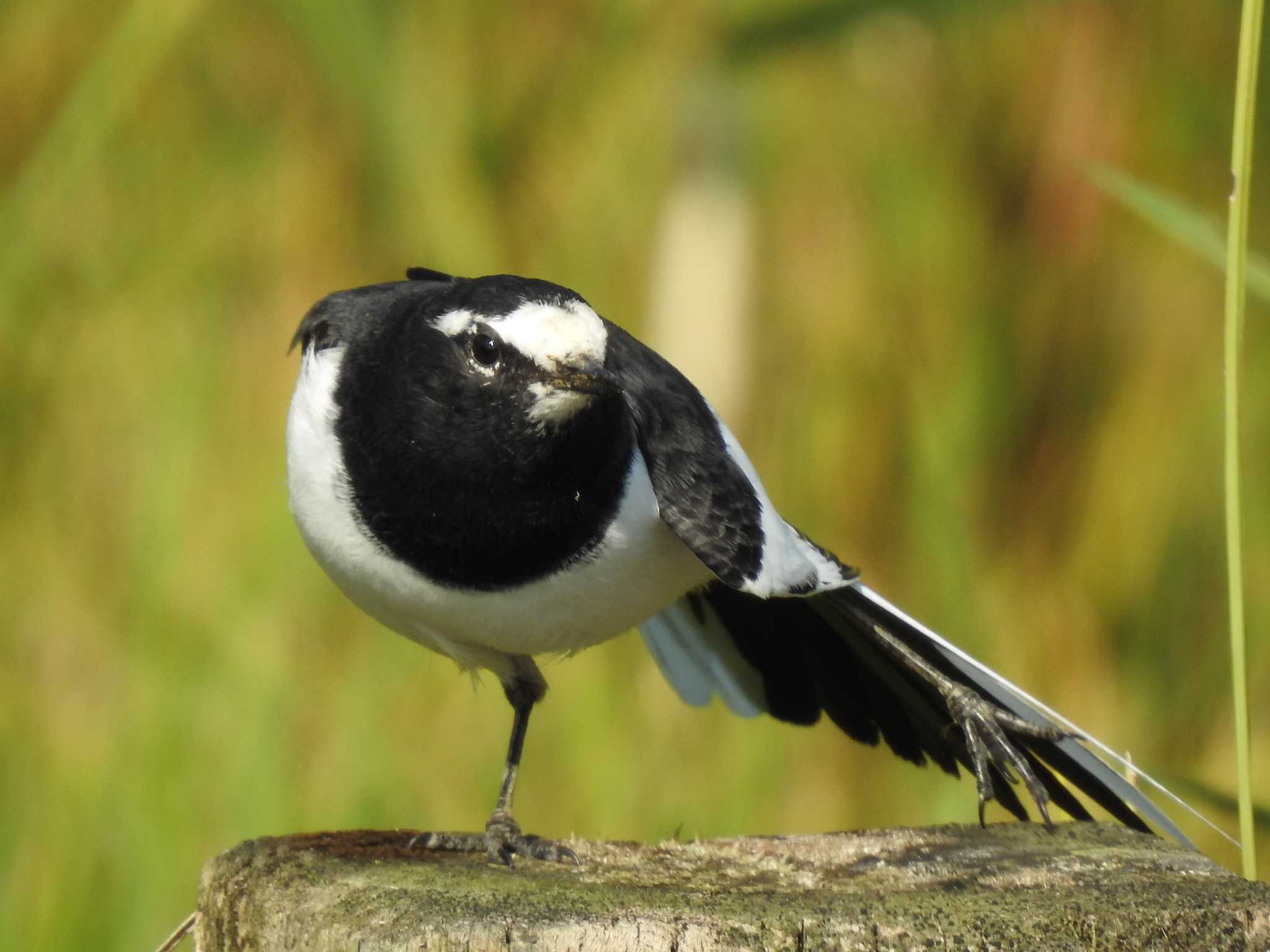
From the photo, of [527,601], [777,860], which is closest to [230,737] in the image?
[527,601]

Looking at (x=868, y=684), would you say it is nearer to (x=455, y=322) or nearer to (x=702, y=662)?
(x=702, y=662)

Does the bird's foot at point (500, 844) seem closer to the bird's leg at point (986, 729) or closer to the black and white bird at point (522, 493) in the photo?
the black and white bird at point (522, 493)

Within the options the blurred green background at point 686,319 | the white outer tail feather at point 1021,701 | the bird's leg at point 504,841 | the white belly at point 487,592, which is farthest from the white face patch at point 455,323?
the blurred green background at point 686,319

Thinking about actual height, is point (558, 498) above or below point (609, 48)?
below

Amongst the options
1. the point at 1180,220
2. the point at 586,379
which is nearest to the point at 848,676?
the point at 586,379

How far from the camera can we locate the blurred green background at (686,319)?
144 inches

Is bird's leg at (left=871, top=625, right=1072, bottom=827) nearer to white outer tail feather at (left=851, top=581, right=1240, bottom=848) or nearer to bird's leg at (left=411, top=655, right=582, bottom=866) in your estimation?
white outer tail feather at (left=851, top=581, right=1240, bottom=848)

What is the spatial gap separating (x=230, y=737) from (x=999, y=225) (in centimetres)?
234

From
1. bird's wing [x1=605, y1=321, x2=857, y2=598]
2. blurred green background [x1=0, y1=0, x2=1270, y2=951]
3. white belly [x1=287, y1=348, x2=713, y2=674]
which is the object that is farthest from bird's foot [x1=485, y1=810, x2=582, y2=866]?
blurred green background [x1=0, y1=0, x2=1270, y2=951]

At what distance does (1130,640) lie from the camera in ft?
13.4

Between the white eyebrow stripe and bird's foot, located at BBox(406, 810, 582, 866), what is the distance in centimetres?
70

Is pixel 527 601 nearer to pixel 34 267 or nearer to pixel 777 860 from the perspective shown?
pixel 777 860

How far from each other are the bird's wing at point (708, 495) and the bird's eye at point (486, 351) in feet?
0.76

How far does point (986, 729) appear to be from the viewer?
8.52 ft
